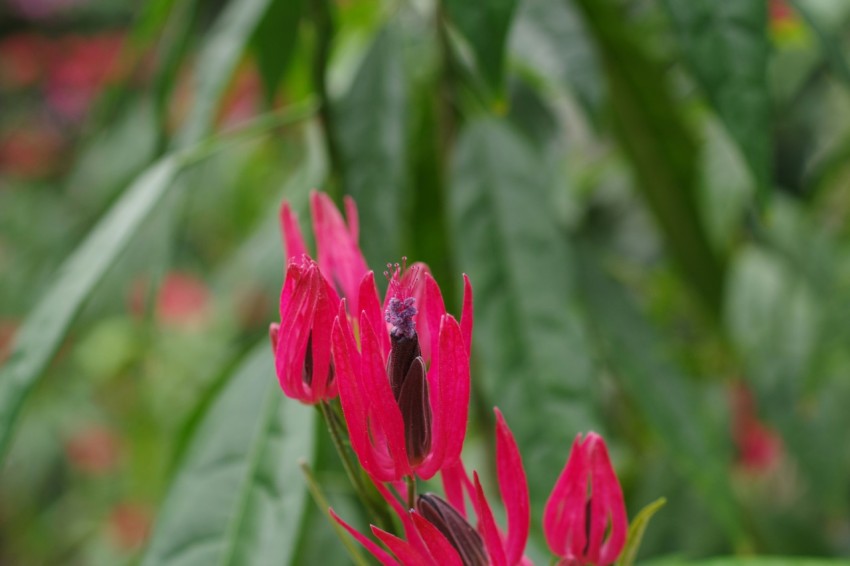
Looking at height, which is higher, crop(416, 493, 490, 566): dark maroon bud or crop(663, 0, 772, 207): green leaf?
crop(663, 0, 772, 207): green leaf

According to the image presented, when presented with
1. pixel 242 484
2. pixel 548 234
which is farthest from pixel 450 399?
pixel 548 234

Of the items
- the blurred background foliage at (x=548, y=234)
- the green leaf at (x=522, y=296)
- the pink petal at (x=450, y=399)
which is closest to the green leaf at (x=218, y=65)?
the blurred background foliage at (x=548, y=234)

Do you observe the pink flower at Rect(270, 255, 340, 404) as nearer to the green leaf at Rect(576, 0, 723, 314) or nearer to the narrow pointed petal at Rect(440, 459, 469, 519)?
the narrow pointed petal at Rect(440, 459, 469, 519)

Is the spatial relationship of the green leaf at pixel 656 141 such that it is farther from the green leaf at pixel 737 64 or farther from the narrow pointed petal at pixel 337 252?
the narrow pointed petal at pixel 337 252

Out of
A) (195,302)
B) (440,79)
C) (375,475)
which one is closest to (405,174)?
(440,79)

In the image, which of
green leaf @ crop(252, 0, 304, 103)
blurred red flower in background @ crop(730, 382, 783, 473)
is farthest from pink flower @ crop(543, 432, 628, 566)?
blurred red flower in background @ crop(730, 382, 783, 473)
